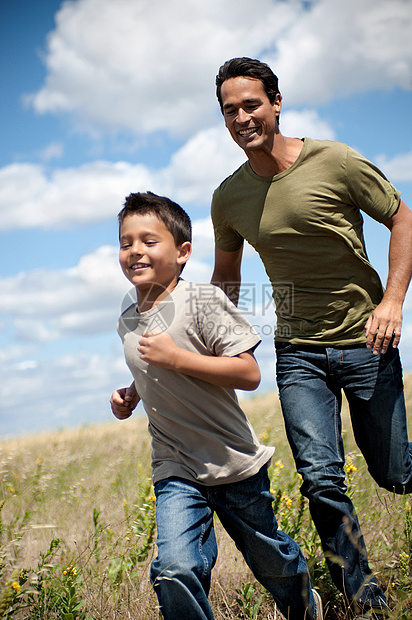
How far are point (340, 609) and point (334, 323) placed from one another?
5.25 ft

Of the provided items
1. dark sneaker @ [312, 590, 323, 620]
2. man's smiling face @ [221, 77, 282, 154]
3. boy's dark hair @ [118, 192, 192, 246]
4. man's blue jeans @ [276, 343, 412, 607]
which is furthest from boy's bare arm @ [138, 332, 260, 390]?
man's smiling face @ [221, 77, 282, 154]

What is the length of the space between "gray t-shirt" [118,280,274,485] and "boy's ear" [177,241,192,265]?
21 centimetres

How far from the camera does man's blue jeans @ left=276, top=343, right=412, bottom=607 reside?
3160 millimetres

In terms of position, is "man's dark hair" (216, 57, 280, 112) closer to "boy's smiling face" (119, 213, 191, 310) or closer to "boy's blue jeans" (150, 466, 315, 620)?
"boy's smiling face" (119, 213, 191, 310)

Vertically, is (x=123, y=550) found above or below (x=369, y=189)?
below

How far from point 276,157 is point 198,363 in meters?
1.54

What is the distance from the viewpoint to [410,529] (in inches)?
133

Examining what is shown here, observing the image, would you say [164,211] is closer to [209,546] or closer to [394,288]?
[394,288]

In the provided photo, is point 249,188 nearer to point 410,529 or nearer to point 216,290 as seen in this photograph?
point 216,290

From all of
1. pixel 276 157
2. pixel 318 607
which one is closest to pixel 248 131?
pixel 276 157

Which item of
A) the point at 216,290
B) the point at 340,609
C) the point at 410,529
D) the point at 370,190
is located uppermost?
the point at 370,190

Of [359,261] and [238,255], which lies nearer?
[359,261]

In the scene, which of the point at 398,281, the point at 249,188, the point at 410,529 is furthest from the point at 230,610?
the point at 249,188

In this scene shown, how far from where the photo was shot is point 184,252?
2984 millimetres
